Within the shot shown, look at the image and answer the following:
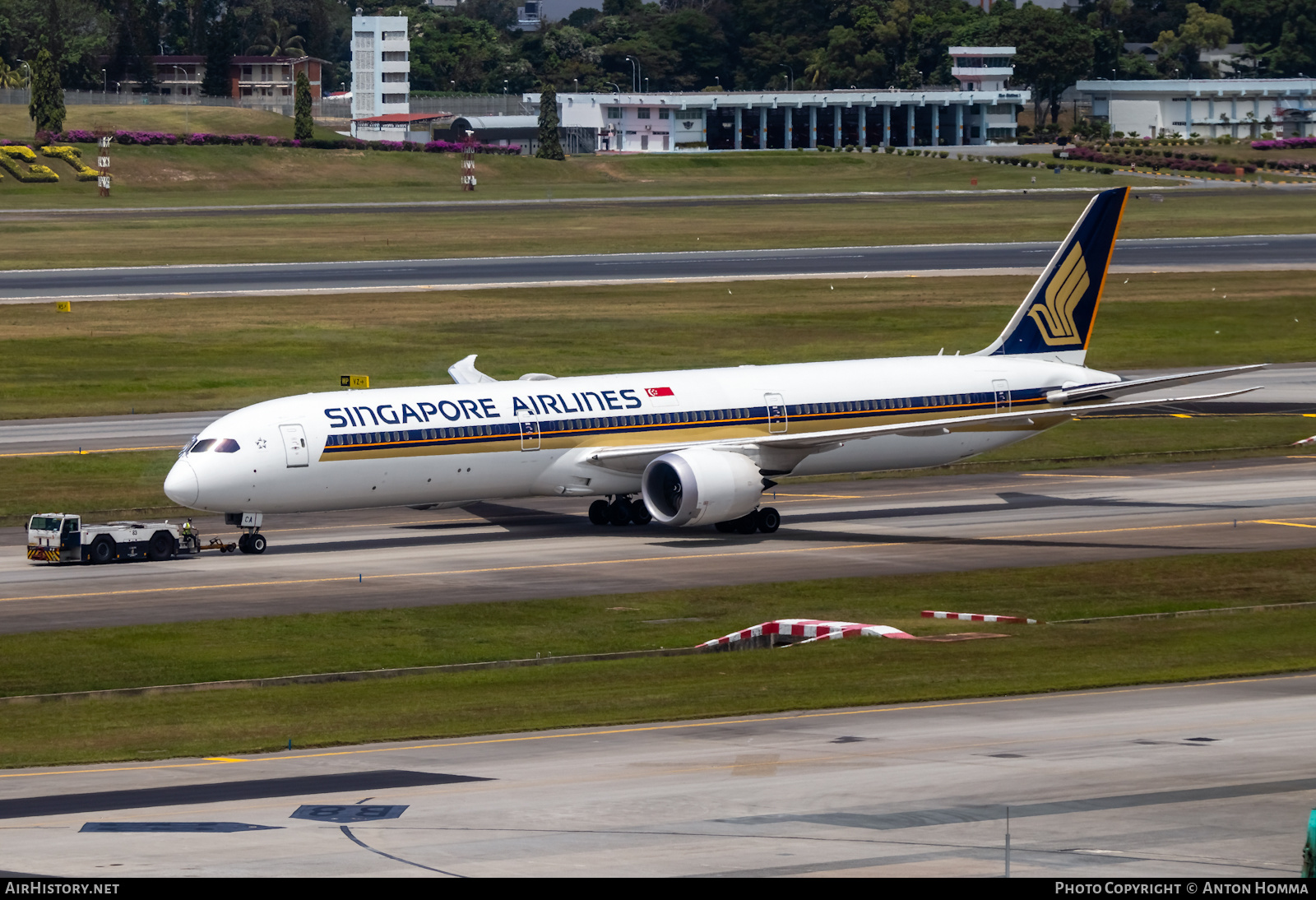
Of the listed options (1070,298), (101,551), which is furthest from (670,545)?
(1070,298)

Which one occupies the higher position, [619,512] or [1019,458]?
[619,512]

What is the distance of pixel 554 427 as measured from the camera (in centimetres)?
5309

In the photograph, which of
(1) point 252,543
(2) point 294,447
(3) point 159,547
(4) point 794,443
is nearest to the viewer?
(2) point 294,447

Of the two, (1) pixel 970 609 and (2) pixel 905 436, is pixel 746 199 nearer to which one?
(2) pixel 905 436

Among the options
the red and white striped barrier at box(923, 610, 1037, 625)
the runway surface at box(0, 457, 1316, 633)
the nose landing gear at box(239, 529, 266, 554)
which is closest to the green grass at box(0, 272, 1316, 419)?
the runway surface at box(0, 457, 1316, 633)

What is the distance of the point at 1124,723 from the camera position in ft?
99.3

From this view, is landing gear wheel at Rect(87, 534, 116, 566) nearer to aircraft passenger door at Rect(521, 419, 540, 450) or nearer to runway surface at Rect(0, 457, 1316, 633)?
runway surface at Rect(0, 457, 1316, 633)

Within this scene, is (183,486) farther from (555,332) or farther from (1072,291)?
(555,332)

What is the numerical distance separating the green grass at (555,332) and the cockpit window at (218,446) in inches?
1147

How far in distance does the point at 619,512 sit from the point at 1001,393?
12.5 meters

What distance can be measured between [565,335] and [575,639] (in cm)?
5515

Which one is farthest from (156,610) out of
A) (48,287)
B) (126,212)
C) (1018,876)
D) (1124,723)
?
(126,212)

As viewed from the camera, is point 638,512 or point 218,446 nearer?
point 218,446

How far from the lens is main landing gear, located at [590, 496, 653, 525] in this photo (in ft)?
184
